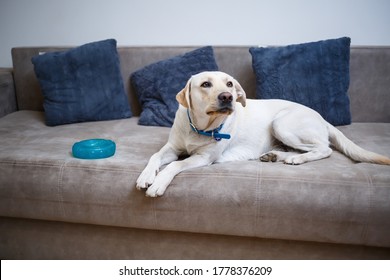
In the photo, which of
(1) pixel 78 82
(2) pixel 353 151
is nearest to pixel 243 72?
(2) pixel 353 151

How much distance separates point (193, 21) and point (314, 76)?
1.12m

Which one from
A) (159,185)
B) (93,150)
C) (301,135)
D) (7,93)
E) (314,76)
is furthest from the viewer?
(7,93)

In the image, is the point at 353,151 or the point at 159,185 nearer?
the point at 159,185

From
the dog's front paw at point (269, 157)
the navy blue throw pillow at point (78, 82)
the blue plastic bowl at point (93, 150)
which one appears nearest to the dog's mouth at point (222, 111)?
the dog's front paw at point (269, 157)

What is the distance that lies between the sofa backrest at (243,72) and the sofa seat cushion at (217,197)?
2.47 ft

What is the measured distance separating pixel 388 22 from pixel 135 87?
208 centimetres

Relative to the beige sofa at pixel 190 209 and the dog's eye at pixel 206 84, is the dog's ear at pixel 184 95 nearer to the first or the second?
the dog's eye at pixel 206 84

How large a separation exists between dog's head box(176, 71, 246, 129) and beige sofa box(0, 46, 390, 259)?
26cm

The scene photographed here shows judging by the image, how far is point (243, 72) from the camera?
101 inches

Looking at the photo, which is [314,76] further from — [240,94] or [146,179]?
[146,179]

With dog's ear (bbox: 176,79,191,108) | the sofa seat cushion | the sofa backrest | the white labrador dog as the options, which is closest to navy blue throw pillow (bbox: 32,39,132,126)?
the sofa backrest

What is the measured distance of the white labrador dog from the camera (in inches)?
64.9

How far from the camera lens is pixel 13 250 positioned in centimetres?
186

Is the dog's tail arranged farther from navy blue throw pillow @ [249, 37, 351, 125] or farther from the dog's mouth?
the dog's mouth
